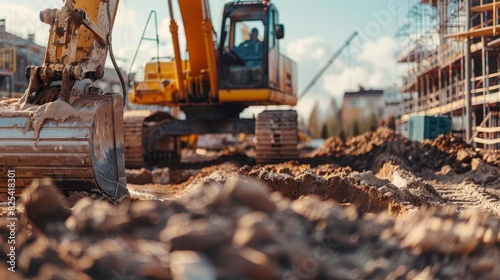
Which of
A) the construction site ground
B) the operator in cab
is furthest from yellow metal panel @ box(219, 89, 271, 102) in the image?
the construction site ground

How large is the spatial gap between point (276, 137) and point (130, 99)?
3.62 metres

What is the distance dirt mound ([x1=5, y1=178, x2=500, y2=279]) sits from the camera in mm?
1996

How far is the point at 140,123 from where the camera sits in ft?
40.7

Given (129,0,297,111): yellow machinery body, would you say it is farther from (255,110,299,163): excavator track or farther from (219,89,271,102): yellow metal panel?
(255,110,299,163): excavator track

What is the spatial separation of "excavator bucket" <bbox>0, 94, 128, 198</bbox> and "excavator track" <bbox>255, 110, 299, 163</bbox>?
636 centimetres

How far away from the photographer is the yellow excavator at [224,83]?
1172 cm

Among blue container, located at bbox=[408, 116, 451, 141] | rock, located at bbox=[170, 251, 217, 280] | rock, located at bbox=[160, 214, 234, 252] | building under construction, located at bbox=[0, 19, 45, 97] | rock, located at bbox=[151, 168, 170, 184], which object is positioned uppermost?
building under construction, located at bbox=[0, 19, 45, 97]

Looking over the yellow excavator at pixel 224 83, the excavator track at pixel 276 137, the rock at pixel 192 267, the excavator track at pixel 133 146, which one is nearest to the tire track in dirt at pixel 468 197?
the excavator track at pixel 276 137

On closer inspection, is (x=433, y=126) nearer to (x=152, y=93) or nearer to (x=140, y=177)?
(x=152, y=93)

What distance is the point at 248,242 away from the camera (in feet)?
6.48

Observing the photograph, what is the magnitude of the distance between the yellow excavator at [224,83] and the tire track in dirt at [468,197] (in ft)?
12.5

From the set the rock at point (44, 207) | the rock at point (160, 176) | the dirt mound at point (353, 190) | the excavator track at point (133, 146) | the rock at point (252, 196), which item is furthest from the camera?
the excavator track at point (133, 146)

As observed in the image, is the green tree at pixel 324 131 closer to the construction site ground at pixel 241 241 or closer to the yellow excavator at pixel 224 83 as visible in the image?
the yellow excavator at pixel 224 83

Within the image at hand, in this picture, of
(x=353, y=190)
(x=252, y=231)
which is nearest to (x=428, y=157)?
(x=353, y=190)
